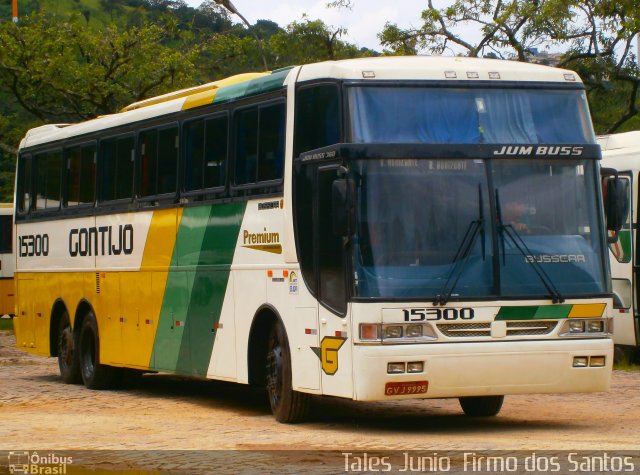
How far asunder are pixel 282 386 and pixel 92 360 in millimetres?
6499

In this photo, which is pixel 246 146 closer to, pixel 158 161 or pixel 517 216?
pixel 158 161

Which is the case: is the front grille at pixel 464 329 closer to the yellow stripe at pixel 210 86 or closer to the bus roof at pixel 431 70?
the bus roof at pixel 431 70

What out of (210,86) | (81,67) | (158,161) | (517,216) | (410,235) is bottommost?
(410,235)

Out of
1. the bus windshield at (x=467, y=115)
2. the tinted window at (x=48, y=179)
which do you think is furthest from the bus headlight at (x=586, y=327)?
the tinted window at (x=48, y=179)

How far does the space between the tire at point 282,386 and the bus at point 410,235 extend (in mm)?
25

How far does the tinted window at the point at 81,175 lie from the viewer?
19.7 meters

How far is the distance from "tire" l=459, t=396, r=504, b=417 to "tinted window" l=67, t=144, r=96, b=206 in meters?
6.93

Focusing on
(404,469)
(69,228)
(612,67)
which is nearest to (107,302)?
(69,228)

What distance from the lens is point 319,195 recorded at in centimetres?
1320

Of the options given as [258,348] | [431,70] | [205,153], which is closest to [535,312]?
[431,70]

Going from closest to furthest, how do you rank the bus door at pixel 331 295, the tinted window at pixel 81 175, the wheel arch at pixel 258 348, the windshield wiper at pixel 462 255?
the windshield wiper at pixel 462 255 < the bus door at pixel 331 295 < the wheel arch at pixel 258 348 < the tinted window at pixel 81 175

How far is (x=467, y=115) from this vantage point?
518 inches

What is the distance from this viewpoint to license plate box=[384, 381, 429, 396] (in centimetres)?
1238

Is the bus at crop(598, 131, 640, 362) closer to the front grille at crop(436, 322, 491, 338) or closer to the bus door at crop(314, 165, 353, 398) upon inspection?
the front grille at crop(436, 322, 491, 338)
